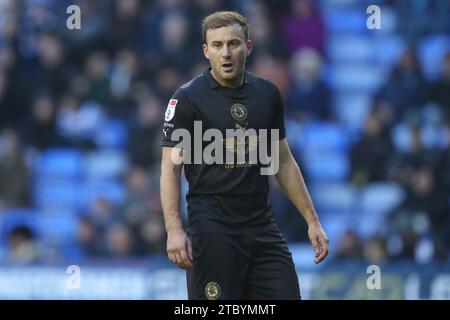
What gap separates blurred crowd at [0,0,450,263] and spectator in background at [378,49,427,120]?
0.04 feet

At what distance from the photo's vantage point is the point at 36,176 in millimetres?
13727

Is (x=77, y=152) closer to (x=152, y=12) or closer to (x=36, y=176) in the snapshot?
(x=36, y=176)

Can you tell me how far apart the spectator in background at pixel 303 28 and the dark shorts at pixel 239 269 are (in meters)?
7.50

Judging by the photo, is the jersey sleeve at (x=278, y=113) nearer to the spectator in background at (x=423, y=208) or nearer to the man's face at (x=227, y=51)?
the man's face at (x=227, y=51)

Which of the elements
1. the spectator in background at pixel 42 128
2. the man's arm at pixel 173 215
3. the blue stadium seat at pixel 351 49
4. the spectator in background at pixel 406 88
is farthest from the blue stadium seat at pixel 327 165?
the man's arm at pixel 173 215

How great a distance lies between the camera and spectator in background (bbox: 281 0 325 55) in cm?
1412

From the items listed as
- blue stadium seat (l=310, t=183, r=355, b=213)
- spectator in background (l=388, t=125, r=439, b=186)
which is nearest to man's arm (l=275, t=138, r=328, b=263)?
spectator in background (l=388, t=125, r=439, b=186)

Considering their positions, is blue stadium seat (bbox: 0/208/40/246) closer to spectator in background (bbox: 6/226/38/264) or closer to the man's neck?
spectator in background (bbox: 6/226/38/264)
